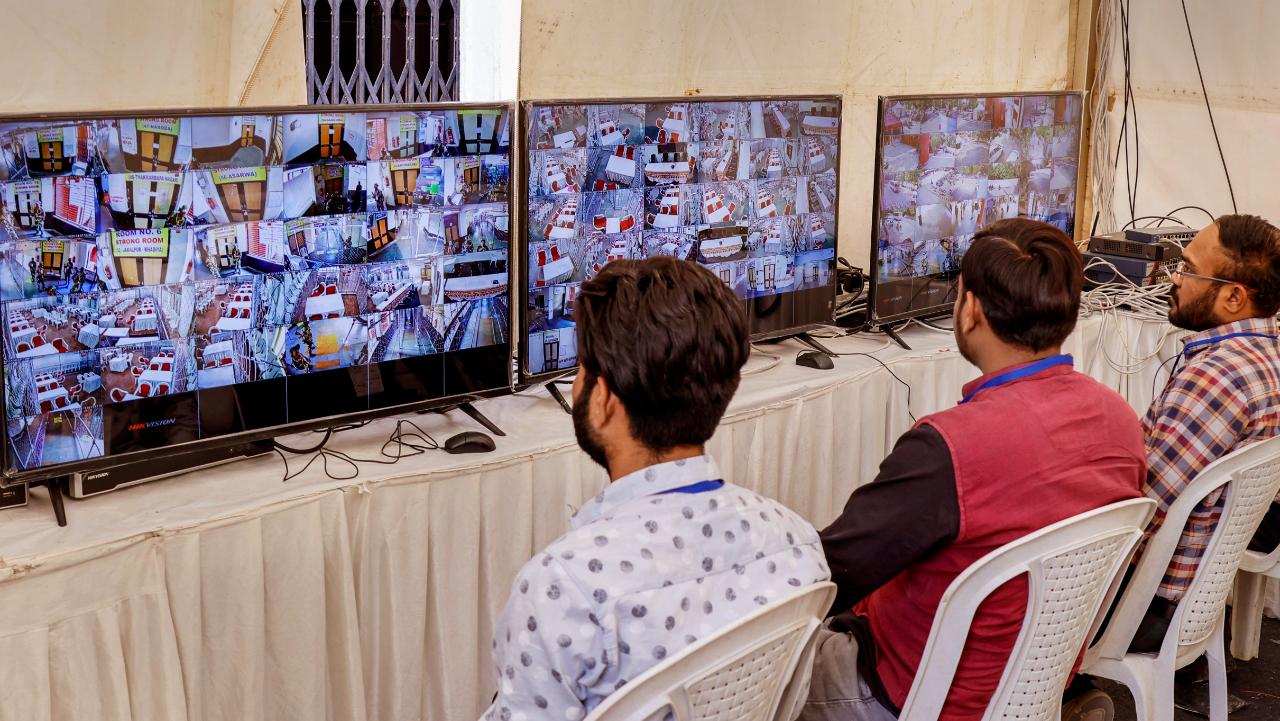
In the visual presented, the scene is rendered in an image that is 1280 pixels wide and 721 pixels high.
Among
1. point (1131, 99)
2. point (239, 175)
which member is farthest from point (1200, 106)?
point (239, 175)

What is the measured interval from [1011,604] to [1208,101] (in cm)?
324

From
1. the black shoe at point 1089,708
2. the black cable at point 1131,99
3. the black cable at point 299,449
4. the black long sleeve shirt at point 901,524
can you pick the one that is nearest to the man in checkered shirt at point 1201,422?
the black shoe at point 1089,708

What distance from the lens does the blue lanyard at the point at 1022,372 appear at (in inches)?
72.4

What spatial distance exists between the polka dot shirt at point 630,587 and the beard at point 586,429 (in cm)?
6

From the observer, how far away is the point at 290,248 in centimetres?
205

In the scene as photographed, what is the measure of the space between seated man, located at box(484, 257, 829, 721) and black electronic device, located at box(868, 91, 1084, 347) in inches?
73.2

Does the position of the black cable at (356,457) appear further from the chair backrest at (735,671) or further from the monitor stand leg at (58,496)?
the chair backrest at (735,671)

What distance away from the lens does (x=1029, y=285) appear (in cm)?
184

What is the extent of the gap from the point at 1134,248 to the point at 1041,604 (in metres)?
2.48

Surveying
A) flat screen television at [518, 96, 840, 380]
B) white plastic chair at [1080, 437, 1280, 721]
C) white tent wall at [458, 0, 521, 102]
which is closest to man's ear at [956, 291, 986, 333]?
white plastic chair at [1080, 437, 1280, 721]

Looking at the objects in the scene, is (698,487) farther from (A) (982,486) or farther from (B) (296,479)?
(B) (296,479)

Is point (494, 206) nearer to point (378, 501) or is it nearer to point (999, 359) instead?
point (378, 501)

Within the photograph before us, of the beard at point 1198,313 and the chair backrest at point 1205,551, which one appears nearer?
the chair backrest at point 1205,551

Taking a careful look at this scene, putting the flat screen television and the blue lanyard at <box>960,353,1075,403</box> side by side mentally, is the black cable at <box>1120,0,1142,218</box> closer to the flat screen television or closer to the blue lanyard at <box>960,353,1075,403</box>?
the flat screen television
